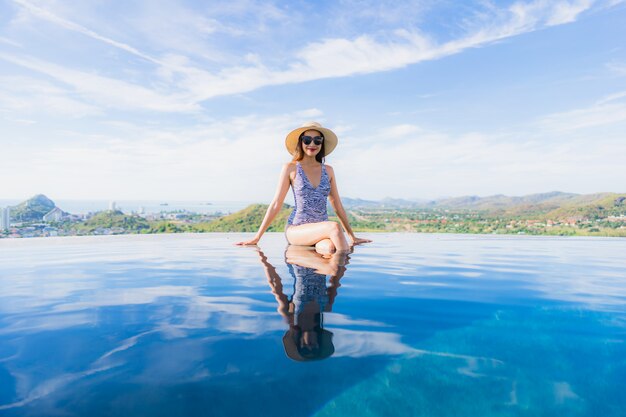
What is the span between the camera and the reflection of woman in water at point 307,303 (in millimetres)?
1789

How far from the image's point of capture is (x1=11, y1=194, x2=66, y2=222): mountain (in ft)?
76.7

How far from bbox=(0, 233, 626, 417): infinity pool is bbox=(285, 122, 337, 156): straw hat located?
2.85 metres

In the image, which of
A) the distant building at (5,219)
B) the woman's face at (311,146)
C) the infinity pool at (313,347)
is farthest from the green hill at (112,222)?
the infinity pool at (313,347)

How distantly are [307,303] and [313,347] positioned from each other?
2.33 ft

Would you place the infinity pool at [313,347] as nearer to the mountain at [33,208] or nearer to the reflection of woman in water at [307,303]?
the reflection of woman in water at [307,303]

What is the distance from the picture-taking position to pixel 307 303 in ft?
8.23

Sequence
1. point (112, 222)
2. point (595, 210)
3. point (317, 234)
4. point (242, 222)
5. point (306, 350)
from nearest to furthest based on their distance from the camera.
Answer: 1. point (306, 350)
2. point (317, 234)
3. point (242, 222)
4. point (112, 222)
5. point (595, 210)

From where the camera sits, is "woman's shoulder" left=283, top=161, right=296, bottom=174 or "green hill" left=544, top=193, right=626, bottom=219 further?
"green hill" left=544, top=193, right=626, bottom=219

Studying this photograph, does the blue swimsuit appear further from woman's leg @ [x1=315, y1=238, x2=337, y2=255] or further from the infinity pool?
the infinity pool

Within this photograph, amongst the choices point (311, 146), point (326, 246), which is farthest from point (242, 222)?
point (326, 246)

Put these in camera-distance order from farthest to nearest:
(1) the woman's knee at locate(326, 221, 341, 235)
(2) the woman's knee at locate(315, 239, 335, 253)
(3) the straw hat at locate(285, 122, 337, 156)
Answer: (3) the straw hat at locate(285, 122, 337, 156), (2) the woman's knee at locate(315, 239, 335, 253), (1) the woman's knee at locate(326, 221, 341, 235)

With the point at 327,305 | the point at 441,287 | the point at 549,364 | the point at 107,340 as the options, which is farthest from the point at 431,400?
the point at 441,287

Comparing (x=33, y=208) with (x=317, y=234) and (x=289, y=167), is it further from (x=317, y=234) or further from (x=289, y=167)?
(x=317, y=234)

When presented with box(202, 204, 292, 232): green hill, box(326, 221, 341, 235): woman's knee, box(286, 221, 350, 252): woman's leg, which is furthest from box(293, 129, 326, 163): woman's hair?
box(202, 204, 292, 232): green hill
